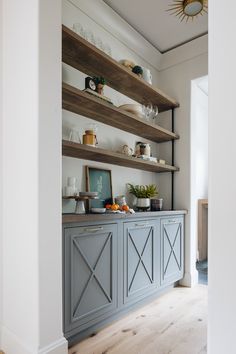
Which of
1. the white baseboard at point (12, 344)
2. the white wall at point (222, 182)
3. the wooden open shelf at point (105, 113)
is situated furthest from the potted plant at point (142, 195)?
the white wall at point (222, 182)

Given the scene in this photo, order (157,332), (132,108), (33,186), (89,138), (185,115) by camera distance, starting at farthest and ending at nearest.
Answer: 1. (185,115)
2. (132,108)
3. (89,138)
4. (157,332)
5. (33,186)

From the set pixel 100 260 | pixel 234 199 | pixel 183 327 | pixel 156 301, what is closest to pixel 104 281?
pixel 100 260

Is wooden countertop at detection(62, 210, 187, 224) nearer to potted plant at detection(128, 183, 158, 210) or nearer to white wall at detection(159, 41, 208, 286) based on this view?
potted plant at detection(128, 183, 158, 210)

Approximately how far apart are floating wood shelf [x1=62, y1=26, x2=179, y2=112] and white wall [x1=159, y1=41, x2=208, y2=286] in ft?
0.68

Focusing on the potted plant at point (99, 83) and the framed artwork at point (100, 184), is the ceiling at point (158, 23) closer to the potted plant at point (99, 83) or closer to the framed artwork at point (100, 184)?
the potted plant at point (99, 83)

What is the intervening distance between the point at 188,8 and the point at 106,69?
1.01m

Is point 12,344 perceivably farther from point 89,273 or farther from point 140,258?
point 140,258

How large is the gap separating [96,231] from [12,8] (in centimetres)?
159

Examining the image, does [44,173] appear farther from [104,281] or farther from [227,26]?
[227,26]

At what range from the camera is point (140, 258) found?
2268mm

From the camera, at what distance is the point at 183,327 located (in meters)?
1.99

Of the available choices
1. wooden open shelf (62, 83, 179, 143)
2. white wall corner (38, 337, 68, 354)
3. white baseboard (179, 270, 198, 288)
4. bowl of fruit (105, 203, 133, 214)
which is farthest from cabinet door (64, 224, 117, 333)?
white baseboard (179, 270, 198, 288)

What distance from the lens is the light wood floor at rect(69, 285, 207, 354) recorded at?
169 centimetres

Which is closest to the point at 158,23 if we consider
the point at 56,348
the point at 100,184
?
the point at 100,184
